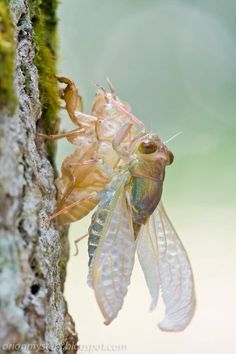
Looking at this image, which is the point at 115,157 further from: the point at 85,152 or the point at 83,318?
the point at 83,318

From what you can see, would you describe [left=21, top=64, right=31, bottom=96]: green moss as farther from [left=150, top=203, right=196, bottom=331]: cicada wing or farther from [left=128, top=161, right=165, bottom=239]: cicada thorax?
[left=150, top=203, right=196, bottom=331]: cicada wing

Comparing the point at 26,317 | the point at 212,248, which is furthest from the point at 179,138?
the point at 26,317

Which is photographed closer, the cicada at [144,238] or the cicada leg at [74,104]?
the cicada at [144,238]

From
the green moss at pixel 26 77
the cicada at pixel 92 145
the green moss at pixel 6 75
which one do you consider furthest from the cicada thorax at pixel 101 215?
the green moss at pixel 6 75

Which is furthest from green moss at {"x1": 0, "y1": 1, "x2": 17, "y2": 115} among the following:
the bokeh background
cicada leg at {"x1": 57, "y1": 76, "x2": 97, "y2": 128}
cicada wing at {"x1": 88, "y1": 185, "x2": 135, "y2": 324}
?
the bokeh background

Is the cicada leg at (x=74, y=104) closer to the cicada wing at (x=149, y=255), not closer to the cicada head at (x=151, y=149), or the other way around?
the cicada head at (x=151, y=149)

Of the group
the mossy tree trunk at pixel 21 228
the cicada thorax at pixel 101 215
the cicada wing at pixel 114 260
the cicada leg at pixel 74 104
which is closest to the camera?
the mossy tree trunk at pixel 21 228
